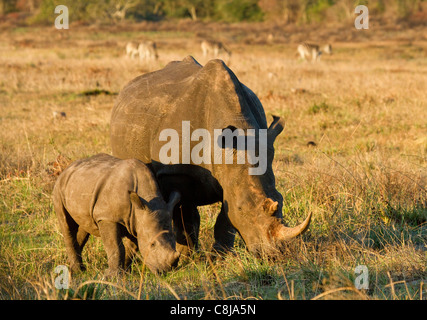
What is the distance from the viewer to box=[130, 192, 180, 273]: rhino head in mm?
4703

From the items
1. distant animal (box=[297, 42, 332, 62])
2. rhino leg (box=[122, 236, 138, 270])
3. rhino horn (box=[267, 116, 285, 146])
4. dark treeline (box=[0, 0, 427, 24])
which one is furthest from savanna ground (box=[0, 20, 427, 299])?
dark treeline (box=[0, 0, 427, 24])

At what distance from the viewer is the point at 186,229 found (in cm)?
575

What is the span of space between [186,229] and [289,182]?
2120 mm

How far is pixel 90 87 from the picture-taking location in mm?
16891

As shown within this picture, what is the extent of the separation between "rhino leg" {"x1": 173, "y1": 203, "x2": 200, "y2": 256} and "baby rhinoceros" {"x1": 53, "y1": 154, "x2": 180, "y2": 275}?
462 millimetres

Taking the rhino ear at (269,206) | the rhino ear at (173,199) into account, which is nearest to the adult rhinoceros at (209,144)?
the rhino ear at (269,206)

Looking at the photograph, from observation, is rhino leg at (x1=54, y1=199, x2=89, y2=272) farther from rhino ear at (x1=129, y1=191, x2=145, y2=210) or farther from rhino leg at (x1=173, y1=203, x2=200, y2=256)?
rhino ear at (x1=129, y1=191, x2=145, y2=210)

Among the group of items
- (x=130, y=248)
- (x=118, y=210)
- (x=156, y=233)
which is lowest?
(x=130, y=248)

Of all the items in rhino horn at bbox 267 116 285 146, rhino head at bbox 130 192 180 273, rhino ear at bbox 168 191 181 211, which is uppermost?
rhino horn at bbox 267 116 285 146

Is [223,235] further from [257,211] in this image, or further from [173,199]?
[257,211]

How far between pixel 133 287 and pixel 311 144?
6.61 m

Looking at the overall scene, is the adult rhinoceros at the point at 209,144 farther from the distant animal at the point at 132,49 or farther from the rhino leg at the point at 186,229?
the distant animal at the point at 132,49

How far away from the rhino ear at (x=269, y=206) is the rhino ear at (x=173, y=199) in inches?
29.9

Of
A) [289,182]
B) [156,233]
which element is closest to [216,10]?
[289,182]
